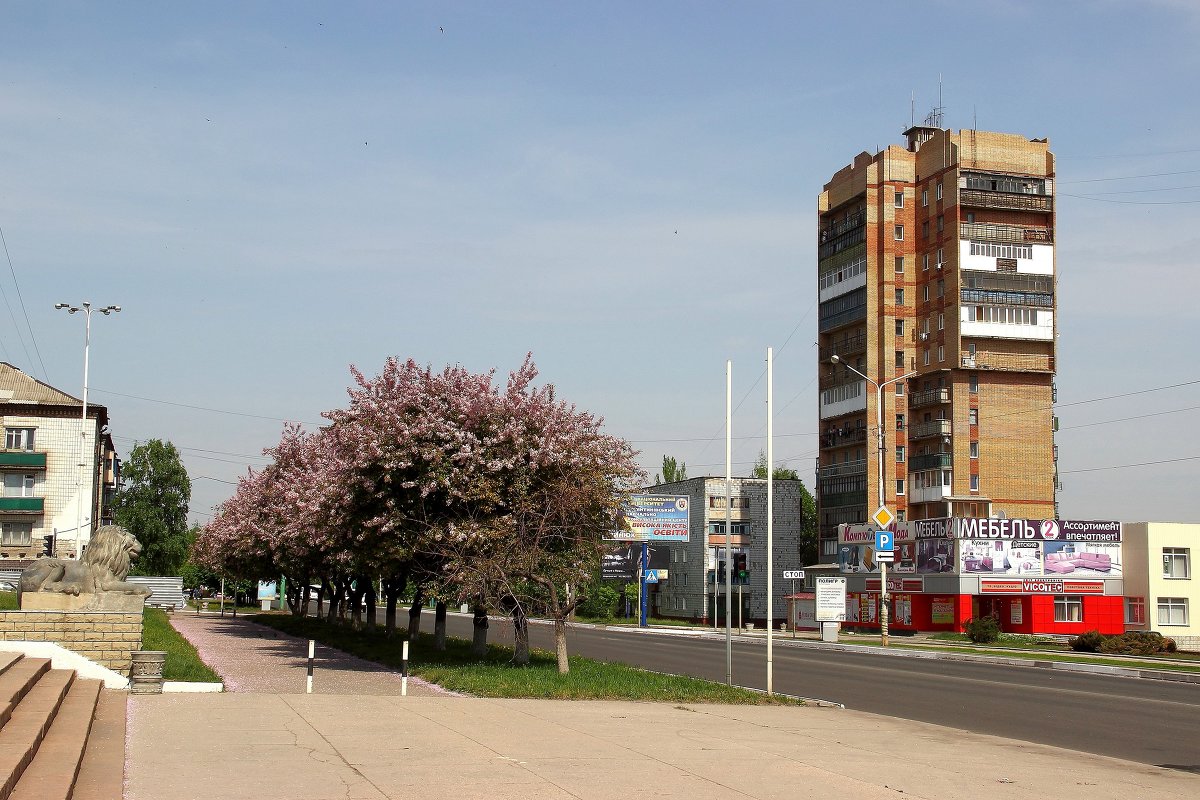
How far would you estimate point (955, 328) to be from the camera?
252 feet

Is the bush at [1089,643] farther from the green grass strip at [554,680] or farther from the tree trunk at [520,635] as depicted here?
the tree trunk at [520,635]

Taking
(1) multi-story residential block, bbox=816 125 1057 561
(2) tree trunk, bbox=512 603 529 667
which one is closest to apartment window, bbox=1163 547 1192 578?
(1) multi-story residential block, bbox=816 125 1057 561

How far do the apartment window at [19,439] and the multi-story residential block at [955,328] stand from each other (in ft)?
169

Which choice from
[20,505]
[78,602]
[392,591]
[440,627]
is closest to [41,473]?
[20,505]

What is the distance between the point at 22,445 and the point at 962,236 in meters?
58.4

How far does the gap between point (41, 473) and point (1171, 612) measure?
62960 millimetres

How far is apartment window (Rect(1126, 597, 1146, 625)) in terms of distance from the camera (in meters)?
62.3

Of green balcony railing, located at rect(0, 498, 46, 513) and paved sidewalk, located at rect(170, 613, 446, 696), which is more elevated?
green balcony railing, located at rect(0, 498, 46, 513)

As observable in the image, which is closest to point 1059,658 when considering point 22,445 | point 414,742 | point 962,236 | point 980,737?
point 980,737

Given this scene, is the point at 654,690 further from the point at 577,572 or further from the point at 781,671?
the point at 781,671

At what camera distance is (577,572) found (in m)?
25.9

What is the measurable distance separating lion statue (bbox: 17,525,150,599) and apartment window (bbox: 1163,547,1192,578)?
2149 inches

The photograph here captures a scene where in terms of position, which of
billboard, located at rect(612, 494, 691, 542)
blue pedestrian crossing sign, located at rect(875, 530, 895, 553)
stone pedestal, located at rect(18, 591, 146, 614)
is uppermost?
billboard, located at rect(612, 494, 691, 542)

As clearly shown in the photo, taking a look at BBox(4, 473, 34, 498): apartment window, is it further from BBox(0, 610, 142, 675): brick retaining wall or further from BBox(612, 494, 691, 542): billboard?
BBox(0, 610, 142, 675): brick retaining wall
